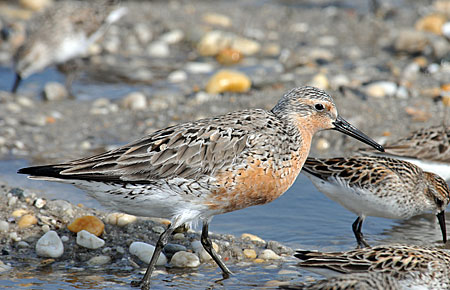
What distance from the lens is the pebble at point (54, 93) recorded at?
12.9 meters

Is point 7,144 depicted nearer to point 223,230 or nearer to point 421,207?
point 223,230

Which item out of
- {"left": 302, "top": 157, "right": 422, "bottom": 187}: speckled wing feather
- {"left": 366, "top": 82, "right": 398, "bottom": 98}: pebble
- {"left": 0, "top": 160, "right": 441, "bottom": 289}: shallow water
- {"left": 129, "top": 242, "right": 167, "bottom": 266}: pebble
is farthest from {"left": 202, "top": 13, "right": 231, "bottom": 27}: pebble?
{"left": 129, "top": 242, "right": 167, "bottom": 266}: pebble

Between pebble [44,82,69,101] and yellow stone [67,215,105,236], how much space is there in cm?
606

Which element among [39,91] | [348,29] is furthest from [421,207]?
[348,29]

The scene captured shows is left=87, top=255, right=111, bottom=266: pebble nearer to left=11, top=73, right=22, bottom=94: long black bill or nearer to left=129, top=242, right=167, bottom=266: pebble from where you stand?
left=129, top=242, right=167, bottom=266: pebble

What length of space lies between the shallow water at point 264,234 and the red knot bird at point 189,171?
18.0 inches

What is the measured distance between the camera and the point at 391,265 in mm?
5891

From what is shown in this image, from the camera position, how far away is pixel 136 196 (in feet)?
20.7

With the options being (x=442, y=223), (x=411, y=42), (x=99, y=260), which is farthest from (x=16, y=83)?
(x=442, y=223)

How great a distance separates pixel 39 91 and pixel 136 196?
25.8 feet

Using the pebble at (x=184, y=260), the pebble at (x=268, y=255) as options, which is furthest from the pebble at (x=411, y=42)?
the pebble at (x=184, y=260)

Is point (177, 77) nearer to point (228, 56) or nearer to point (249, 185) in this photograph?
point (228, 56)

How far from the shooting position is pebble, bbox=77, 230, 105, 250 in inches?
273

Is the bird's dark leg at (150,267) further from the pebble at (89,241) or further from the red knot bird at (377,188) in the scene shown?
the red knot bird at (377,188)
